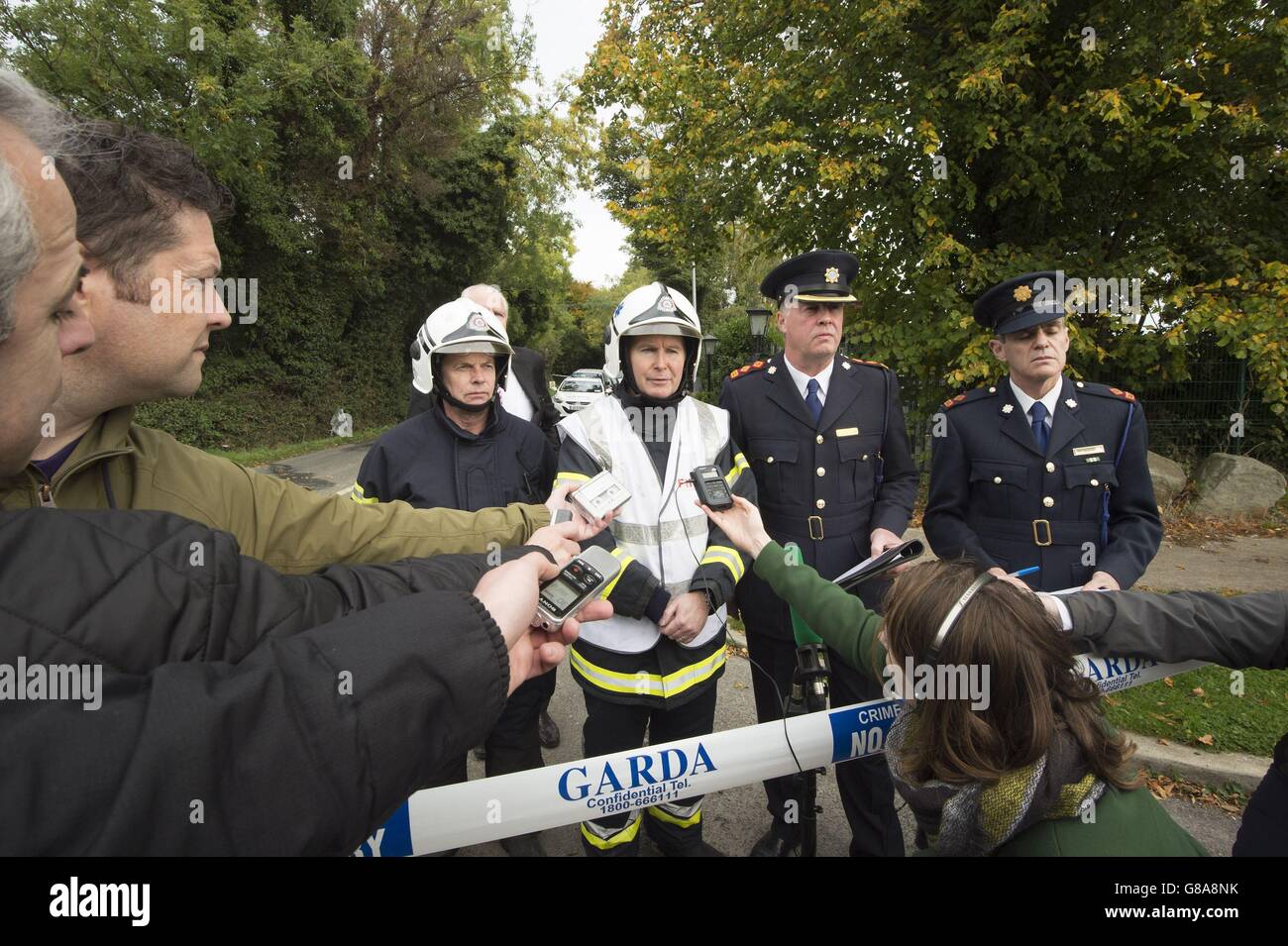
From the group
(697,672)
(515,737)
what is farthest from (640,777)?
(515,737)

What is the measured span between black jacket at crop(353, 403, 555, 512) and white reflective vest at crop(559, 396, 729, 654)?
51cm

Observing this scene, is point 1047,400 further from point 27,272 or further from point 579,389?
point 579,389

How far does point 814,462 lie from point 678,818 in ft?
A: 5.40

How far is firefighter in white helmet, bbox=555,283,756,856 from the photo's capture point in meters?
2.69

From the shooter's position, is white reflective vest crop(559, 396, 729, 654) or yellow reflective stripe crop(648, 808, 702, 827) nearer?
white reflective vest crop(559, 396, 729, 654)

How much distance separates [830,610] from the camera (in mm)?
2221

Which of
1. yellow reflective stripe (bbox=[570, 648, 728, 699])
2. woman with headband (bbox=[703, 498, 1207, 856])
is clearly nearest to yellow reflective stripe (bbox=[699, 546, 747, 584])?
yellow reflective stripe (bbox=[570, 648, 728, 699])

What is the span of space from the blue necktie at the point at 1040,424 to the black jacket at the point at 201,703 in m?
2.85

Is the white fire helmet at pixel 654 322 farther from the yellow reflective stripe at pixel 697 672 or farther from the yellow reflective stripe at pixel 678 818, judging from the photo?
the yellow reflective stripe at pixel 678 818

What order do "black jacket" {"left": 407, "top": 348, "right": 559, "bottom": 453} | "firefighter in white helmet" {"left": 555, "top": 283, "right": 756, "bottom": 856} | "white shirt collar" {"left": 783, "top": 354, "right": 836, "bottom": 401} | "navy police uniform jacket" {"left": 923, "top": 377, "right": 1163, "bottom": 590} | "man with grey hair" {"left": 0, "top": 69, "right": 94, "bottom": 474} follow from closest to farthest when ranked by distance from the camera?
"man with grey hair" {"left": 0, "top": 69, "right": 94, "bottom": 474} < "firefighter in white helmet" {"left": 555, "top": 283, "right": 756, "bottom": 856} < "navy police uniform jacket" {"left": 923, "top": 377, "right": 1163, "bottom": 590} < "white shirt collar" {"left": 783, "top": 354, "right": 836, "bottom": 401} < "black jacket" {"left": 407, "top": 348, "right": 559, "bottom": 453}

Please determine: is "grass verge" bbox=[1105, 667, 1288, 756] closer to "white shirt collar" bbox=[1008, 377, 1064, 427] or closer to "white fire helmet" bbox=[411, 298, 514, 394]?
"white shirt collar" bbox=[1008, 377, 1064, 427]

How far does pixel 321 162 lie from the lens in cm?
1744

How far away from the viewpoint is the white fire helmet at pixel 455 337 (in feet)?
10.1
